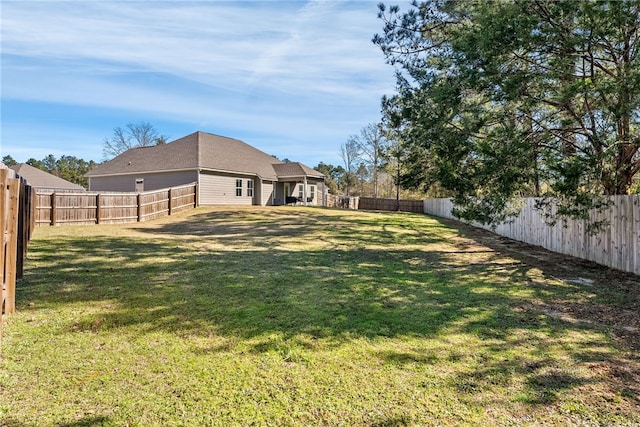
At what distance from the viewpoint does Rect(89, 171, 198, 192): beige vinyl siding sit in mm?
21078

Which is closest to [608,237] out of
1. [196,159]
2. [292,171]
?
[196,159]

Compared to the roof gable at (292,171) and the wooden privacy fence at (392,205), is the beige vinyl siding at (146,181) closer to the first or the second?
the roof gable at (292,171)

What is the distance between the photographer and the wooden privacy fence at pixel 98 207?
A: 41.0ft

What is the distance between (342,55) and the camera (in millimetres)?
12930

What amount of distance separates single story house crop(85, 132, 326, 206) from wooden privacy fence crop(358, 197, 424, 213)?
6407mm

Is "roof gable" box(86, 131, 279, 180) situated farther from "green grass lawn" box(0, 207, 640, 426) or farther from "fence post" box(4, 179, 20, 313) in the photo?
"fence post" box(4, 179, 20, 313)

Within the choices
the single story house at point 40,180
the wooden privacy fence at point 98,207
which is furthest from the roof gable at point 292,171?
the single story house at point 40,180

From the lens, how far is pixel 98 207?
13.5m

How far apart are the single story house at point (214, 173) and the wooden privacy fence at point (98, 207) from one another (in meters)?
4.63

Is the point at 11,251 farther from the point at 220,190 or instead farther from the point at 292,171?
the point at 292,171

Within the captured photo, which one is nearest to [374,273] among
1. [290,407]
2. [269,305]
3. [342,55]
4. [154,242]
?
[269,305]

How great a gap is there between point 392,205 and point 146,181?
20134mm

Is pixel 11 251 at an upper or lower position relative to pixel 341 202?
lower

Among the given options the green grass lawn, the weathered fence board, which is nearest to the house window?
the weathered fence board
